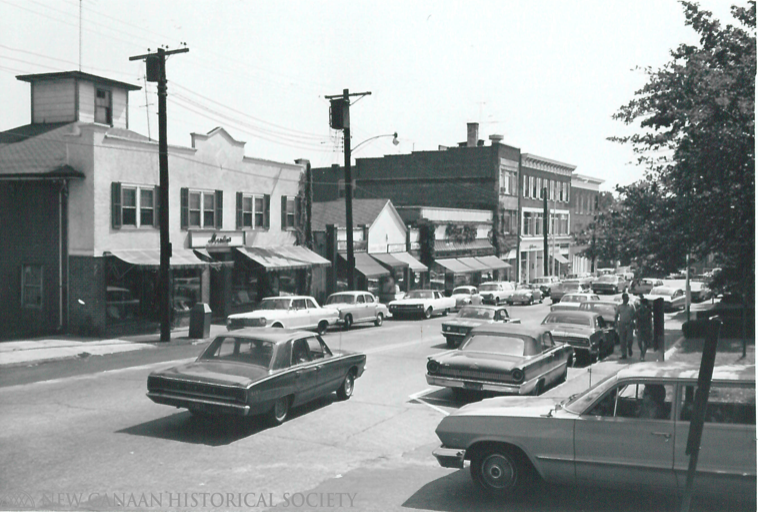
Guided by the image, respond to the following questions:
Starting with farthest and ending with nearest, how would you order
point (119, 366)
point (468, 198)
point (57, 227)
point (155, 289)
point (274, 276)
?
point (468, 198)
point (274, 276)
point (155, 289)
point (57, 227)
point (119, 366)

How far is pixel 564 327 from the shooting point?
21.2 meters

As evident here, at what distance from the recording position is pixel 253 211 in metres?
34.9

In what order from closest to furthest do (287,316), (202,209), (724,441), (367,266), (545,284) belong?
(724,441) → (287,316) → (202,209) → (367,266) → (545,284)

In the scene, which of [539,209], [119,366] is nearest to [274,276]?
[119,366]

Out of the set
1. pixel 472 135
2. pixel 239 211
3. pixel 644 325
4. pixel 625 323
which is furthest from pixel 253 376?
pixel 472 135

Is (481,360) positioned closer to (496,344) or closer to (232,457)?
(496,344)

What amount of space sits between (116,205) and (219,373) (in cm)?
1768

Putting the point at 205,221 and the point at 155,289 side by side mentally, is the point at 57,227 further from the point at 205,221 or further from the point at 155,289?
the point at 205,221

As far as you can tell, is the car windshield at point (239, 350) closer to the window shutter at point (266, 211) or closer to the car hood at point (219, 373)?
the car hood at point (219, 373)

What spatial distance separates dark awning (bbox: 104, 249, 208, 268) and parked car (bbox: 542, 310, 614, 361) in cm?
1379

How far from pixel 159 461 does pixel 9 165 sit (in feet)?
68.4

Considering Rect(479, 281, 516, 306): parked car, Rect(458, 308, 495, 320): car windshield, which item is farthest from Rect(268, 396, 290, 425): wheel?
Rect(479, 281, 516, 306): parked car

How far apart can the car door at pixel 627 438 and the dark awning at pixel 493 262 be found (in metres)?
49.9

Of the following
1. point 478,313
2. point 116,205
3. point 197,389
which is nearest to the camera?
point 197,389
